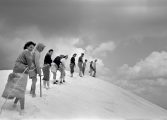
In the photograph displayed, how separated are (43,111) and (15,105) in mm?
1228

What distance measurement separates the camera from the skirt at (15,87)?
32.0 feet

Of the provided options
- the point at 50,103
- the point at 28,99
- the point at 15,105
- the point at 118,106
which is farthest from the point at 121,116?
the point at 15,105

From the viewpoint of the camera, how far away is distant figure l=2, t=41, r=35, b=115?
9773mm

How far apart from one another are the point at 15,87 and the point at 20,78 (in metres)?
0.36

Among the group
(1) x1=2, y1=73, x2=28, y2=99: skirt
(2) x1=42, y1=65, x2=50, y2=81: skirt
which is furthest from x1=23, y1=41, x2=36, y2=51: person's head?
(2) x1=42, y1=65, x2=50, y2=81: skirt

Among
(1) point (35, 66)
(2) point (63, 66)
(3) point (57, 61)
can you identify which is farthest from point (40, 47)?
(2) point (63, 66)

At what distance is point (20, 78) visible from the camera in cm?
994

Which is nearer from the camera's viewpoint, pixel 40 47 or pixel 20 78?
pixel 20 78

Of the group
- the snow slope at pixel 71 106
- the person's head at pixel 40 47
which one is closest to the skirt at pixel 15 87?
Answer: the snow slope at pixel 71 106

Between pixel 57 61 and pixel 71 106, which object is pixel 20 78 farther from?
pixel 57 61

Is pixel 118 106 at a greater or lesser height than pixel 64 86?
lesser

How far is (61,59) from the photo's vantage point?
699 inches

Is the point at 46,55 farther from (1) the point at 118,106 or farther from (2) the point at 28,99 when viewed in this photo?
(1) the point at 118,106

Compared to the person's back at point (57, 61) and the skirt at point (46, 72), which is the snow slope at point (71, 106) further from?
the person's back at point (57, 61)
